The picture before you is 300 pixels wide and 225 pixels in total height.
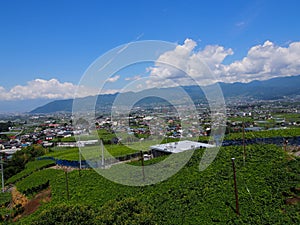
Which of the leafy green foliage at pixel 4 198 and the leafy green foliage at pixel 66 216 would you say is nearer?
the leafy green foliage at pixel 66 216

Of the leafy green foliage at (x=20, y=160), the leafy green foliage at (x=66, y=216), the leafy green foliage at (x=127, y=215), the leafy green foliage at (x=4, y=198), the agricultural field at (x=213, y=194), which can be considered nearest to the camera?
the leafy green foliage at (x=127, y=215)

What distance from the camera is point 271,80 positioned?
110 metres

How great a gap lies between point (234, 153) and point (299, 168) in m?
3.36

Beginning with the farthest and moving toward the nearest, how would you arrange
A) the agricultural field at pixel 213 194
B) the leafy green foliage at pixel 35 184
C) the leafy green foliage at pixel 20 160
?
the leafy green foliage at pixel 20 160
the leafy green foliage at pixel 35 184
the agricultural field at pixel 213 194

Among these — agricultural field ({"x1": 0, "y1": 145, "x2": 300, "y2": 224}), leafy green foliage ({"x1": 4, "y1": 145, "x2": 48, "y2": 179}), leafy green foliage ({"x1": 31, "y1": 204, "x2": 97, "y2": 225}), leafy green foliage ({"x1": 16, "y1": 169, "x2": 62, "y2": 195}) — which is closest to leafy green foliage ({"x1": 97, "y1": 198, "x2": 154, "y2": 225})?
agricultural field ({"x1": 0, "y1": 145, "x2": 300, "y2": 224})

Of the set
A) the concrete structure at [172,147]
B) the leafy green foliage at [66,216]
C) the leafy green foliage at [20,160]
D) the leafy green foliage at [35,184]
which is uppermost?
the leafy green foliage at [66,216]

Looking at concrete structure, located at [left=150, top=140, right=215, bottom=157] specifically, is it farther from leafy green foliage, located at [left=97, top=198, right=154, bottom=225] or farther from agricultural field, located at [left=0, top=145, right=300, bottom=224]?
leafy green foliage, located at [left=97, top=198, right=154, bottom=225]

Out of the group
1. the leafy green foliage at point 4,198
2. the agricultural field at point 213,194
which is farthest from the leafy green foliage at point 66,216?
the leafy green foliage at point 4,198

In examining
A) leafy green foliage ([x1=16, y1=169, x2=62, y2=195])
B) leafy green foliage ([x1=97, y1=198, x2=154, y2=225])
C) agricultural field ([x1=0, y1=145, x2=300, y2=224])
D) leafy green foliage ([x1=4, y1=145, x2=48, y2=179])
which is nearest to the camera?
leafy green foliage ([x1=97, y1=198, x2=154, y2=225])

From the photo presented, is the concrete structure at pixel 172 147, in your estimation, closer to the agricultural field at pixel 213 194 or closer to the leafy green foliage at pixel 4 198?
the agricultural field at pixel 213 194

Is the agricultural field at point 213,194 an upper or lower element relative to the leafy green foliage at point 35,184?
upper

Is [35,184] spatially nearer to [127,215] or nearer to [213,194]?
[127,215]

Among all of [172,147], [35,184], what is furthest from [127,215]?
[35,184]

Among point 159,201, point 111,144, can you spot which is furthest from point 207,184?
point 111,144
